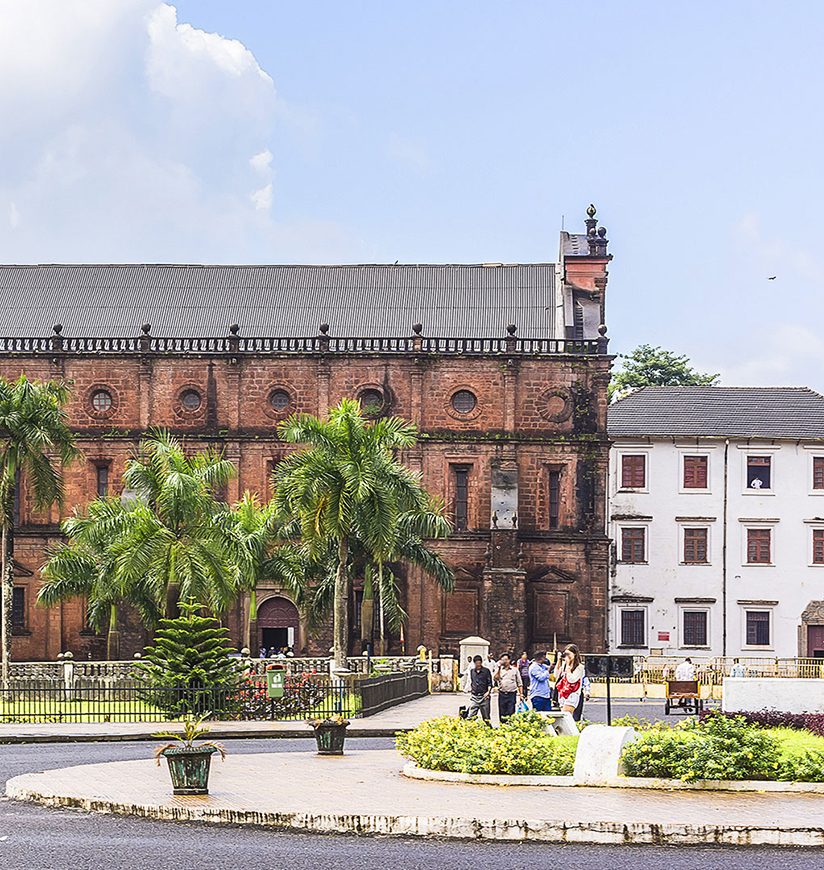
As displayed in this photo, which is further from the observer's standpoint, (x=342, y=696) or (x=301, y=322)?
(x=301, y=322)

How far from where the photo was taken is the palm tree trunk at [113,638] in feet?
177

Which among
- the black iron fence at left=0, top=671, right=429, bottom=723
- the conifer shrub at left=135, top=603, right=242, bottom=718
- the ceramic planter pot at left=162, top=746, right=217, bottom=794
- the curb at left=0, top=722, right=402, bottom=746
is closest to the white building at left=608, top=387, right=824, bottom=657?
the black iron fence at left=0, top=671, right=429, bottom=723

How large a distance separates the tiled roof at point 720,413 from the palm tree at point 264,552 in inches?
757

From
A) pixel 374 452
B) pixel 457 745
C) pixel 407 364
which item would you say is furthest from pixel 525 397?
pixel 457 745

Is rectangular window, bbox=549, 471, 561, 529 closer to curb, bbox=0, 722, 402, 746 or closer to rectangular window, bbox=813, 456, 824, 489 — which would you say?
rectangular window, bbox=813, 456, 824, 489

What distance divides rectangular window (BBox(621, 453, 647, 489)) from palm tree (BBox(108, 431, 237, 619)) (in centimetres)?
2360

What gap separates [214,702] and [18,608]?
29.6 m

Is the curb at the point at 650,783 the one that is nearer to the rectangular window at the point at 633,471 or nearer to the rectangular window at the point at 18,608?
the rectangular window at the point at 18,608

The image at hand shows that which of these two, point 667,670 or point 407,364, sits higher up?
point 407,364

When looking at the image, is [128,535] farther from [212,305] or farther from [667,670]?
[212,305]

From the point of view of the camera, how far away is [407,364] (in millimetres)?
65188

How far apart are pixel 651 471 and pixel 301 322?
49.7 ft

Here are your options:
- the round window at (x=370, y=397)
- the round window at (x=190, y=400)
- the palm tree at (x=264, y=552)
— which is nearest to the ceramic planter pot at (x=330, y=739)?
the palm tree at (x=264, y=552)

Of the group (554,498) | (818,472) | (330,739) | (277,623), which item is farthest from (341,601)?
(818,472)
